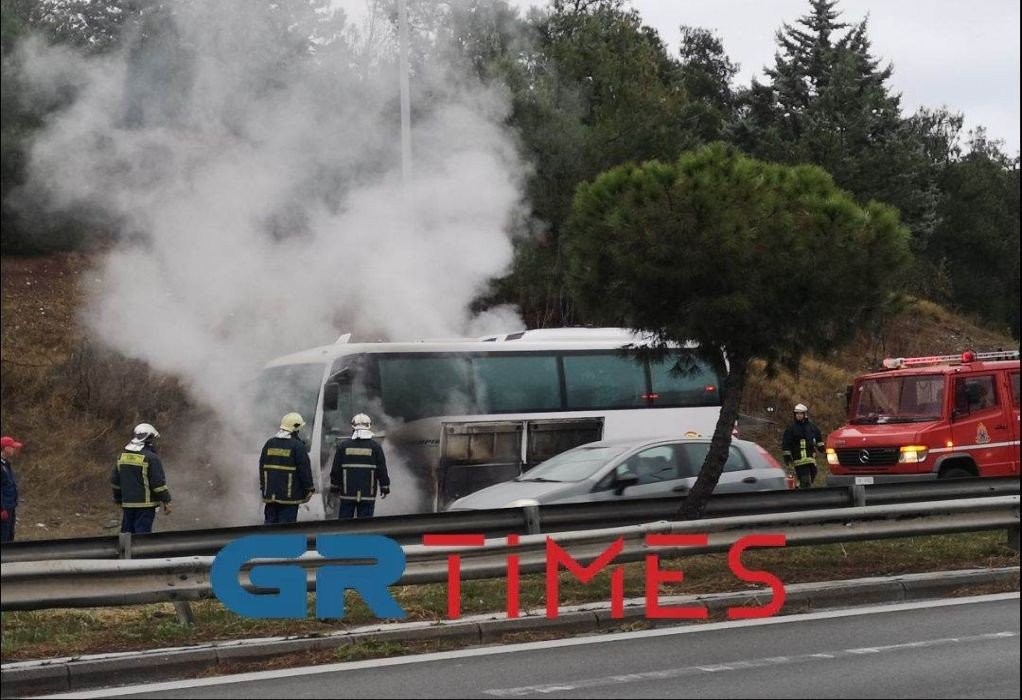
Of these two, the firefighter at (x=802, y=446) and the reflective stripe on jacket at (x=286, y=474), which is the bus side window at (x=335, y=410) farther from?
the firefighter at (x=802, y=446)

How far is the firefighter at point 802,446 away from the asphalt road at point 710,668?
9.20 m

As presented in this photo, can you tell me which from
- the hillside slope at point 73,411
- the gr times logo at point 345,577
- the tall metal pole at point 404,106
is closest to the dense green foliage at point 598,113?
the tall metal pole at point 404,106

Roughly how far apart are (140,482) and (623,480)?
195 inches

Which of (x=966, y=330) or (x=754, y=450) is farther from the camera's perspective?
(x=966, y=330)

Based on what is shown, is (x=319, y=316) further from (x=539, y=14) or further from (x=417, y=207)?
(x=539, y=14)

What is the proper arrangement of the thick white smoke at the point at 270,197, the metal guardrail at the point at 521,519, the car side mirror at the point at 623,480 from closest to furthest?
the metal guardrail at the point at 521,519 → the car side mirror at the point at 623,480 → the thick white smoke at the point at 270,197

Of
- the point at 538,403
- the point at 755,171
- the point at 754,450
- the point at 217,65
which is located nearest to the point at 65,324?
the point at 217,65

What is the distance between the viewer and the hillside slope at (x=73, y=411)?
70.7ft

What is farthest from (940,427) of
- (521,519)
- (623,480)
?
(521,519)

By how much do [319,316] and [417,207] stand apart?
2.53 metres

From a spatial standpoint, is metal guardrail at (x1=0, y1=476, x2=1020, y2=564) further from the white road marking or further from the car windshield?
the white road marking

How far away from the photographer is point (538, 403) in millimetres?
20328

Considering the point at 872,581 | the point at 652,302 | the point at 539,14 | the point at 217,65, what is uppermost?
the point at 539,14

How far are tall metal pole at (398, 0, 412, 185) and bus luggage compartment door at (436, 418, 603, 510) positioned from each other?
5.80m
